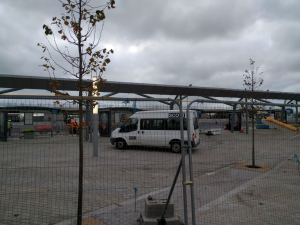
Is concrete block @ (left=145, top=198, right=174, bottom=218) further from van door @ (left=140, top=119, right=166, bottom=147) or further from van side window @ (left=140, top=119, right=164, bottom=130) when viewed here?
van side window @ (left=140, top=119, right=164, bottom=130)

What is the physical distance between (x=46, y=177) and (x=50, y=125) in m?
3.27

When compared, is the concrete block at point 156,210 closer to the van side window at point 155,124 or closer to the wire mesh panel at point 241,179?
the wire mesh panel at point 241,179

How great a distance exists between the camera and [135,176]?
7301mm

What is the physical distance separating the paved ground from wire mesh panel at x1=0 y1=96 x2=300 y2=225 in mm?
21

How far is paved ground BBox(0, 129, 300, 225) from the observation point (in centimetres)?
423

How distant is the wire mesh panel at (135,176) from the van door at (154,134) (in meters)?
0.03

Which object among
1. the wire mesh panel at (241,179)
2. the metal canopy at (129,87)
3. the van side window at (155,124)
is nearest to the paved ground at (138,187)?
the wire mesh panel at (241,179)

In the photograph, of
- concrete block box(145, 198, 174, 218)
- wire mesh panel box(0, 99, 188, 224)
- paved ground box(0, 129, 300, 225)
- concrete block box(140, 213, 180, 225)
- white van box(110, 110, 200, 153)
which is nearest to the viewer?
concrete block box(140, 213, 180, 225)

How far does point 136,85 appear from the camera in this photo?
17109 mm

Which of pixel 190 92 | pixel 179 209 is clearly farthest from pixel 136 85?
pixel 179 209

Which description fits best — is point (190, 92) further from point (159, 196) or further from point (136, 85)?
point (159, 196)

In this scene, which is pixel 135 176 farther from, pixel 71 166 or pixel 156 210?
pixel 156 210

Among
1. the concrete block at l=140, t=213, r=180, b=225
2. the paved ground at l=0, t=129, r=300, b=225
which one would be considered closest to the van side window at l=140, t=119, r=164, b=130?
the paved ground at l=0, t=129, r=300, b=225

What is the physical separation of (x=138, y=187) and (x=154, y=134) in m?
1.79
